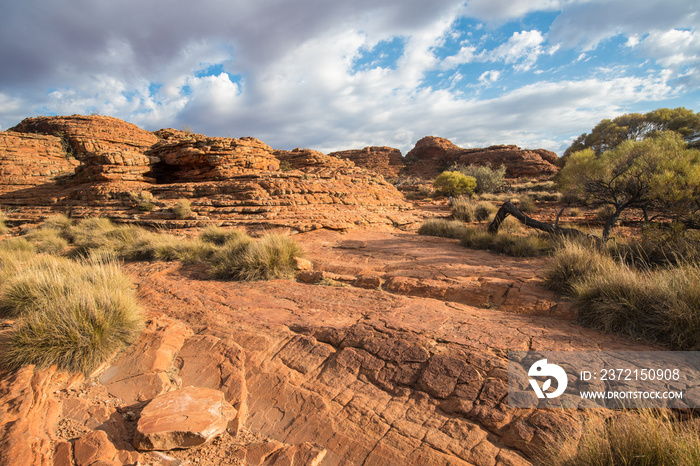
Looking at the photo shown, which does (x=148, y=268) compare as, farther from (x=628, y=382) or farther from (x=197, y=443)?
(x=628, y=382)

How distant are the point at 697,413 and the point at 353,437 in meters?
2.43

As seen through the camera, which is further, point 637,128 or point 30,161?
point 637,128

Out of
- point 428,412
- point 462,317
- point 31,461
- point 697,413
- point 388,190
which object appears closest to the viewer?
point 31,461

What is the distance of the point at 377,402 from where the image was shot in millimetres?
2641

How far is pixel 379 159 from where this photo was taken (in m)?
49.8

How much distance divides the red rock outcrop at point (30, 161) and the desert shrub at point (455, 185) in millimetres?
25232

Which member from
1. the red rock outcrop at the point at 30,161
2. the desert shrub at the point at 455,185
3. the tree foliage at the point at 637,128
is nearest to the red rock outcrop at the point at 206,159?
the red rock outcrop at the point at 30,161

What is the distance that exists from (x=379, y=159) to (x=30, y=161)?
39.7 metres

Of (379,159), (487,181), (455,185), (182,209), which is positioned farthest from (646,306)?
(379,159)

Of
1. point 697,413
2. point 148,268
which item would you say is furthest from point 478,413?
point 148,268

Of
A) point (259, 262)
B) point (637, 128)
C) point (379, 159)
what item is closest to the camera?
point (259, 262)

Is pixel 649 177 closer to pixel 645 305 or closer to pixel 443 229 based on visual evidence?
pixel 443 229

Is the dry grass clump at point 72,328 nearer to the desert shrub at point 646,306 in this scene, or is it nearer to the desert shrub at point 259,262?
the desert shrub at point 259,262

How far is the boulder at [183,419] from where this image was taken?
2211 mm
